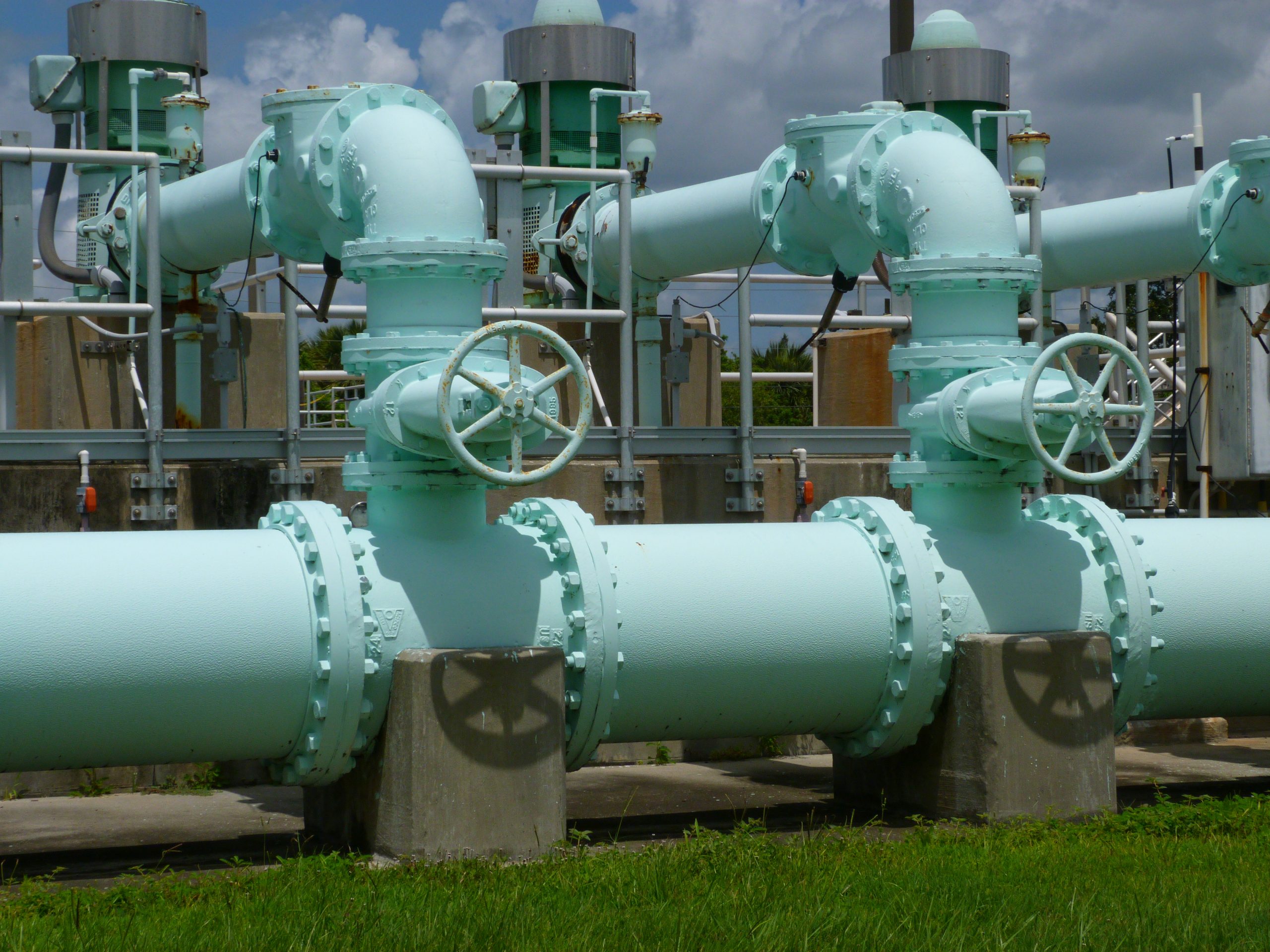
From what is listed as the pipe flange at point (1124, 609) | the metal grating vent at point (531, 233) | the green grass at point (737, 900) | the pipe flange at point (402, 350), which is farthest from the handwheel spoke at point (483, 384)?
the metal grating vent at point (531, 233)

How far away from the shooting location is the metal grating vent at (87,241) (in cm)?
1173

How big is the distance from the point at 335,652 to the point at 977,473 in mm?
2933

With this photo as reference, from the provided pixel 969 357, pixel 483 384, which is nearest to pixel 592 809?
pixel 969 357

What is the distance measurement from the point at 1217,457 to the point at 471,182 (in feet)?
23.7

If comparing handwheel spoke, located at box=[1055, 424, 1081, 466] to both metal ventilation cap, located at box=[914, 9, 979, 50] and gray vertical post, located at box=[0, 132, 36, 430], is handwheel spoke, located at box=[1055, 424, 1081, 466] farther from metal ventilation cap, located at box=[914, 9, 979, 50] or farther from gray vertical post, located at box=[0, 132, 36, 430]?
metal ventilation cap, located at box=[914, 9, 979, 50]

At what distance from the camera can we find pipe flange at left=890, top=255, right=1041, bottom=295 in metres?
7.61

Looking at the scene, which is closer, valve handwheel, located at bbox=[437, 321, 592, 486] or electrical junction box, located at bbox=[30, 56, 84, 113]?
valve handwheel, located at bbox=[437, 321, 592, 486]

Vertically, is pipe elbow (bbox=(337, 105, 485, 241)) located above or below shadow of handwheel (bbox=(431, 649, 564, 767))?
above

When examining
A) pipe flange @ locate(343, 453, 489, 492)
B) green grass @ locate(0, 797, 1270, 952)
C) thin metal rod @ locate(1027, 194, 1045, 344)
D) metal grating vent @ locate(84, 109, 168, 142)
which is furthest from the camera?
metal grating vent @ locate(84, 109, 168, 142)

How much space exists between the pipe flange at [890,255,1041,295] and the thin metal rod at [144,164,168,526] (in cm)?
392

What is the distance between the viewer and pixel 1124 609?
7.79 metres

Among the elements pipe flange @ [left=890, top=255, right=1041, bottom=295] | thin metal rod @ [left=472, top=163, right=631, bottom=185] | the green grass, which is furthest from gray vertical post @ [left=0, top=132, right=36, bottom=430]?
pipe flange @ [left=890, top=255, right=1041, bottom=295]

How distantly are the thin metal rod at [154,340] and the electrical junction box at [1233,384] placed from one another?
714cm

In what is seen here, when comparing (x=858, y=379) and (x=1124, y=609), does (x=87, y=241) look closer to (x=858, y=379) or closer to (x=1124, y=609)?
(x=858, y=379)
